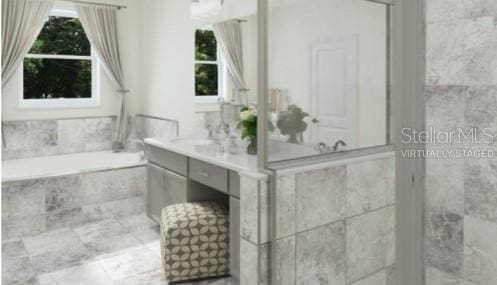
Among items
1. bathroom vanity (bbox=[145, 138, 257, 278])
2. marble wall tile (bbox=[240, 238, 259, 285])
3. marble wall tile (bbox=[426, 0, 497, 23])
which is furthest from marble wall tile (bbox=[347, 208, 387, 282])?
marble wall tile (bbox=[426, 0, 497, 23])

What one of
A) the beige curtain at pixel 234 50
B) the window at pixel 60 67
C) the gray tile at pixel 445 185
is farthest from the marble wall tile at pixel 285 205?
the window at pixel 60 67

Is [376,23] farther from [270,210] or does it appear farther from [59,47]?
[59,47]

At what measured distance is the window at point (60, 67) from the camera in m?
4.20

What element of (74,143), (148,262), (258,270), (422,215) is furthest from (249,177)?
(74,143)

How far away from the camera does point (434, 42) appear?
1.84 meters

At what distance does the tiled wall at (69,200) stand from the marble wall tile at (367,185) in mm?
2572

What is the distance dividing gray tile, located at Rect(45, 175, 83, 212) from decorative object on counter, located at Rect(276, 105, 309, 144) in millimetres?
2538

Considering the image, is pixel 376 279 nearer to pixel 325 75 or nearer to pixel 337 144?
pixel 337 144

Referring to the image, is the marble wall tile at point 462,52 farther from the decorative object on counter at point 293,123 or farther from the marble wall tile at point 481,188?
the decorative object on counter at point 293,123

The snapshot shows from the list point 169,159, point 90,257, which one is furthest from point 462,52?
point 90,257

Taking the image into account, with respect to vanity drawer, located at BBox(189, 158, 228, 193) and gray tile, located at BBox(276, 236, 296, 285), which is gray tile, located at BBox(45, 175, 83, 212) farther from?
gray tile, located at BBox(276, 236, 296, 285)

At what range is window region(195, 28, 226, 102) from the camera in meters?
3.19

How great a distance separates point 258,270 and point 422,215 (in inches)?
34.3

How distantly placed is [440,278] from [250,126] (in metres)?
1.31
